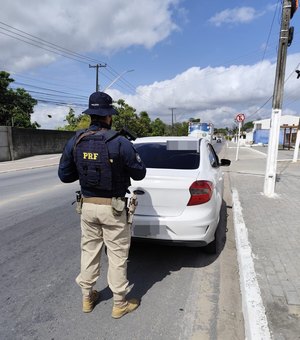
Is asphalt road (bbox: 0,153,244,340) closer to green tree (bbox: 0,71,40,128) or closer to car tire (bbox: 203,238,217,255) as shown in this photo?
car tire (bbox: 203,238,217,255)

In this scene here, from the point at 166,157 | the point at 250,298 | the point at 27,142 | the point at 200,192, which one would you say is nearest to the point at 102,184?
the point at 200,192

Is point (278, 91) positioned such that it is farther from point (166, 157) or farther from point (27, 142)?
point (27, 142)

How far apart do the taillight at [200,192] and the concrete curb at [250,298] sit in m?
0.93

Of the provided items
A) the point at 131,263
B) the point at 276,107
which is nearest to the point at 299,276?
the point at 131,263

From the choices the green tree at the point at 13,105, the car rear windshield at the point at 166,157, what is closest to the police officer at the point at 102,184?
the car rear windshield at the point at 166,157

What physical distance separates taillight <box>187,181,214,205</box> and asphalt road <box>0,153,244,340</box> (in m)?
0.91

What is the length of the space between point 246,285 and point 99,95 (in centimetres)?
243

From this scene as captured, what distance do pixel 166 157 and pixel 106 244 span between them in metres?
1.93

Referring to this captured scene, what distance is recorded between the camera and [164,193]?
12.7 ft

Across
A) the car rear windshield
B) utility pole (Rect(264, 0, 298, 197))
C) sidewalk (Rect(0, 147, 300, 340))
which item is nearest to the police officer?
sidewalk (Rect(0, 147, 300, 340))

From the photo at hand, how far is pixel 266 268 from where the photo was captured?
3850mm

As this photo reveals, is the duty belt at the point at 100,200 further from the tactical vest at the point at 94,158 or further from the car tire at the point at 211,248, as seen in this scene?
the car tire at the point at 211,248

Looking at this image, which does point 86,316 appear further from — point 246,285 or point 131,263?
point 246,285

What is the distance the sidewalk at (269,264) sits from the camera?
2.75 m
